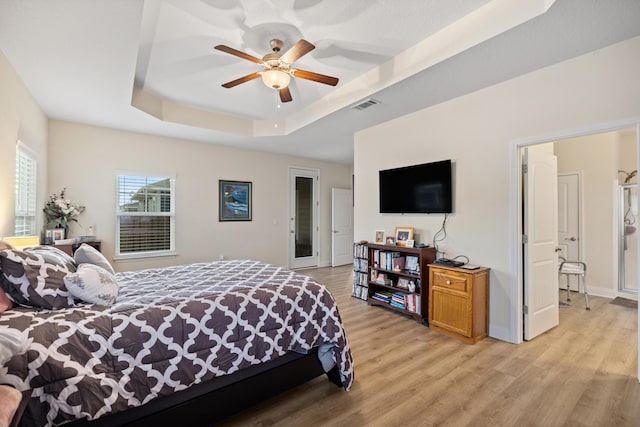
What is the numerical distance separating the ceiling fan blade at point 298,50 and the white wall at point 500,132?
6.72 feet

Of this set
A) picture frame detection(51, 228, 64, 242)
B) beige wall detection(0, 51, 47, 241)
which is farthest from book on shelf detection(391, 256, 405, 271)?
picture frame detection(51, 228, 64, 242)

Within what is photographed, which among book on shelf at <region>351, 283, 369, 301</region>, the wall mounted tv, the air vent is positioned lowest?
book on shelf at <region>351, 283, 369, 301</region>

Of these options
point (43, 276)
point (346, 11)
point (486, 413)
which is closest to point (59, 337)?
point (43, 276)

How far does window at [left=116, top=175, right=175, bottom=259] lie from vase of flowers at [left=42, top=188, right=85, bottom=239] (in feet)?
2.01

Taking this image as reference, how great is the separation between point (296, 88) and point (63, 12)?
2.20 m

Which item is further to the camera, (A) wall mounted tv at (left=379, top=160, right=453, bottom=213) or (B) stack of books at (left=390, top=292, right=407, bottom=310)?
(B) stack of books at (left=390, top=292, right=407, bottom=310)

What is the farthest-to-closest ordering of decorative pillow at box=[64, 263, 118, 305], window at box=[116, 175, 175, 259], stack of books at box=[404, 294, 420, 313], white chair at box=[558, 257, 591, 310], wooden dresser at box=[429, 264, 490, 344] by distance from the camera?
1. window at box=[116, 175, 175, 259]
2. white chair at box=[558, 257, 591, 310]
3. stack of books at box=[404, 294, 420, 313]
4. wooden dresser at box=[429, 264, 490, 344]
5. decorative pillow at box=[64, 263, 118, 305]

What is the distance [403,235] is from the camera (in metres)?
3.86

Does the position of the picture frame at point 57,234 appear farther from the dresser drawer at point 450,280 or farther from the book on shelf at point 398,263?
the dresser drawer at point 450,280

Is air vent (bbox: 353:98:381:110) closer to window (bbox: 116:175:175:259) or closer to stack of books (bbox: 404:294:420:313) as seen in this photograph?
stack of books (bbox: 404:294:420:313)

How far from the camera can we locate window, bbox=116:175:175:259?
4531 millimetres

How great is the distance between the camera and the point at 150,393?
1.49 meters

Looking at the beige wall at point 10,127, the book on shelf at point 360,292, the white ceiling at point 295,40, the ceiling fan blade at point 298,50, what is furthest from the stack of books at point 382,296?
the beige wall at point 10,127

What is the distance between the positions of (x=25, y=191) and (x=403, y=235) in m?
4.51
